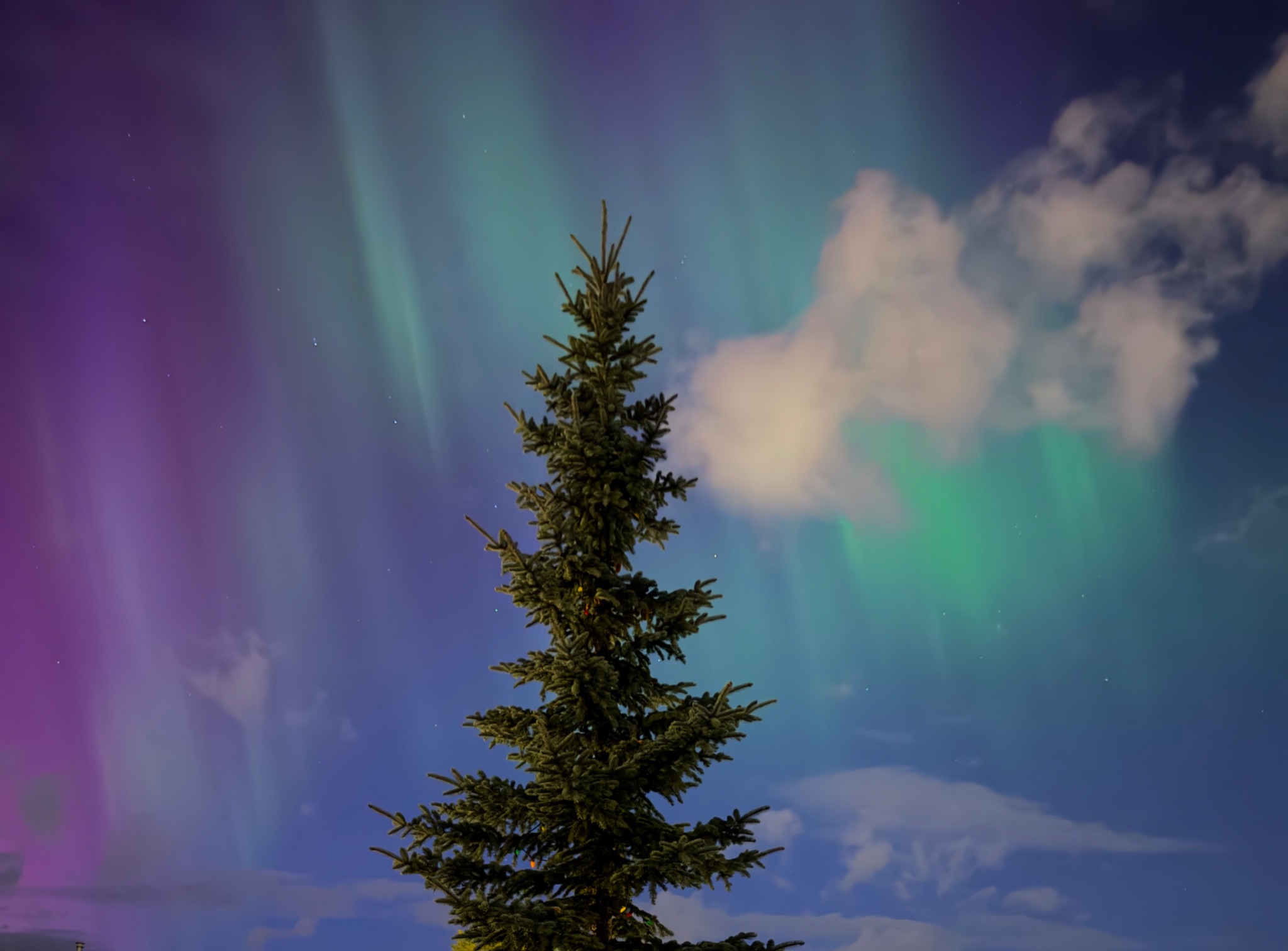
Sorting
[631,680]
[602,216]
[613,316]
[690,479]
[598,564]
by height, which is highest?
[602,216]

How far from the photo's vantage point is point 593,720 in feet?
35.0

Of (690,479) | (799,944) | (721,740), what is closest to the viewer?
(799,944)

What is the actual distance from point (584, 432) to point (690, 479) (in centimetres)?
173

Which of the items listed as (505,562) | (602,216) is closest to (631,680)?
(505,562)

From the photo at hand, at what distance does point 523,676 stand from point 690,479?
135 inches

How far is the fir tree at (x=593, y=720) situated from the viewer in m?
9.16

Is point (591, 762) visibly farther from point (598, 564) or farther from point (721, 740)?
point (598, 564)

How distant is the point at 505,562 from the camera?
34.8 ft

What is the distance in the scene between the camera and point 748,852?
9.38 metres

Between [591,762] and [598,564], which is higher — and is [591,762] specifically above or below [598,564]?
below

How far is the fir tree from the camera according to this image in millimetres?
9156

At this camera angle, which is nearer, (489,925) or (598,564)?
(489,925)

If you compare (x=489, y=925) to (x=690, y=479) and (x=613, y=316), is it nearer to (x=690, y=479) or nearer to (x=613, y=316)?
(x=690, y=479)

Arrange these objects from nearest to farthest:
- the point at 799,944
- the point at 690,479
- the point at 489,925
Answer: the point at 489,925
the point at 799,944
the point at 690,479
